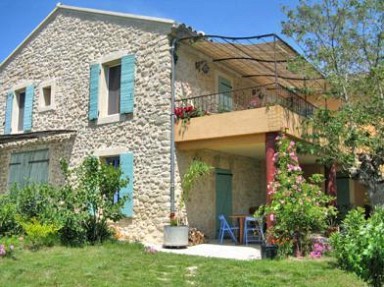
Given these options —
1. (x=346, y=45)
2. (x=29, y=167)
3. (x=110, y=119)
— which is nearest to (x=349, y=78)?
(x=346, y=45)

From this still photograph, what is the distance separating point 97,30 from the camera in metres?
14.3

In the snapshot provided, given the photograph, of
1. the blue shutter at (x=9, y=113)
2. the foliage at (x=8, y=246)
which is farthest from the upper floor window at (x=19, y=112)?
the foliage at (x=8, y=246)

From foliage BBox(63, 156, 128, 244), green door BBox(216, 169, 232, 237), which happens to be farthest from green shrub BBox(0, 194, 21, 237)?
green door BBox(216, 169, 232, 237)

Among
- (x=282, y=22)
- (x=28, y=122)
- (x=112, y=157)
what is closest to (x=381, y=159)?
(x=282, y=22)

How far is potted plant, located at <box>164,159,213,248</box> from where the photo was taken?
35.0 feet

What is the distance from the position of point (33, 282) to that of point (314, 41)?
8.79 meters

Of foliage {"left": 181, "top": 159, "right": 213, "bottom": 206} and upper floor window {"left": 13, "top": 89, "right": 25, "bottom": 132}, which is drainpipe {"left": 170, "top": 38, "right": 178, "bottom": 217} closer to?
foliage {"left": 181, "top": 159, "right": 213, "bottom": 206}

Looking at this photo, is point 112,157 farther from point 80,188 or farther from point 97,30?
point 97,30

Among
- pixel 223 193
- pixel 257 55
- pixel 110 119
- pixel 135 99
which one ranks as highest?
pixel 257 55

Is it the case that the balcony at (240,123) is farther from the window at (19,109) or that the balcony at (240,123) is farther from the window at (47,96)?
the window at (19,109)

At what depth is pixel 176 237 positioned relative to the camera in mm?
10648

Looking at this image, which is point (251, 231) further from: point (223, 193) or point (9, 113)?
point (9, 113)

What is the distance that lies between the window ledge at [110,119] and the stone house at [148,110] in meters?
0.03

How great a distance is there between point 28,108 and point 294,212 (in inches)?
446
